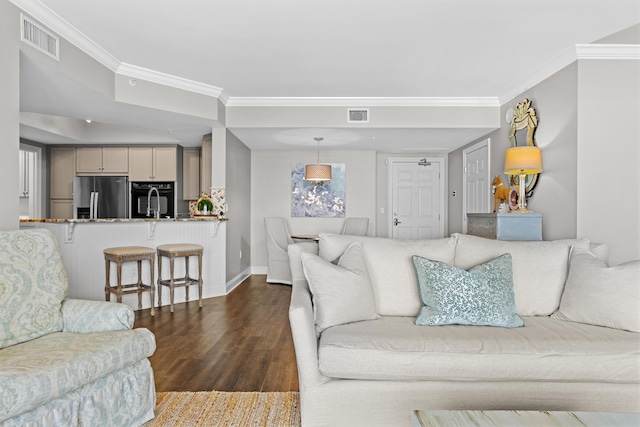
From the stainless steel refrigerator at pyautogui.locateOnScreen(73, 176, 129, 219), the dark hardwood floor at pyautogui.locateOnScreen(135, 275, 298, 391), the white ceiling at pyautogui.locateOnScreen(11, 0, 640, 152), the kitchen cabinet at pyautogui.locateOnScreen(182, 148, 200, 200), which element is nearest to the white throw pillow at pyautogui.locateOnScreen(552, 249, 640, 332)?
the dark hardwood floor at pyautogui.locateOnScreen(135, 275, 298, 391)

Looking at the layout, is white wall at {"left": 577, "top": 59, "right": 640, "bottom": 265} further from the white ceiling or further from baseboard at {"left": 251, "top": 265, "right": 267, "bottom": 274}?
baseboard at {"left": 251, "top": 265, "right": 267, "bottom": 274}

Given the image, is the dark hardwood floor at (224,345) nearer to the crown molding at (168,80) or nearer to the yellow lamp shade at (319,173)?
the yellow lamp shade at (319,173)

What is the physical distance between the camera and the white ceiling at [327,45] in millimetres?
2865

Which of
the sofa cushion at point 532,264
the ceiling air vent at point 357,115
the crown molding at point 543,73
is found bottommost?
the sofa cushion at point 532,264

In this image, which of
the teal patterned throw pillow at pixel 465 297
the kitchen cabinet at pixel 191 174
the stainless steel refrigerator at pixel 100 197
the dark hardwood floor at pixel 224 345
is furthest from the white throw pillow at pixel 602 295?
the stainless steel refrigerator at pixel 100 197

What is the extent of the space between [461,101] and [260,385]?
4.33 meters

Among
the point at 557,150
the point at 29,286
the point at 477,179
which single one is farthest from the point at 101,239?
the point at 477,179

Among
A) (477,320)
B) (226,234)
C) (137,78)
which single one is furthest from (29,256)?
(226,234)

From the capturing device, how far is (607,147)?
3498 mm

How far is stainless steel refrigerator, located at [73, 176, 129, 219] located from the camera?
6594 millimetres

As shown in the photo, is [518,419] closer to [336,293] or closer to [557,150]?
[336,293]

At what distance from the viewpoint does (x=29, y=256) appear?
6.70ft

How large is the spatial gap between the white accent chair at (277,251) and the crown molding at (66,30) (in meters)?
2.94

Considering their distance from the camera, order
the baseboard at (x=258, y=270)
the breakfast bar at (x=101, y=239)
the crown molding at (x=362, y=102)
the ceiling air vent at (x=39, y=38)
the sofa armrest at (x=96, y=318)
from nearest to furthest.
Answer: the sofa armrest at (x=96, y=318)
the ceiling air vent at (x=39, y=38)
the breakfast bar at (x=101, y=239)
the crown molding at (x=362, y=102)
the baseboard at (x=258, y=270)
